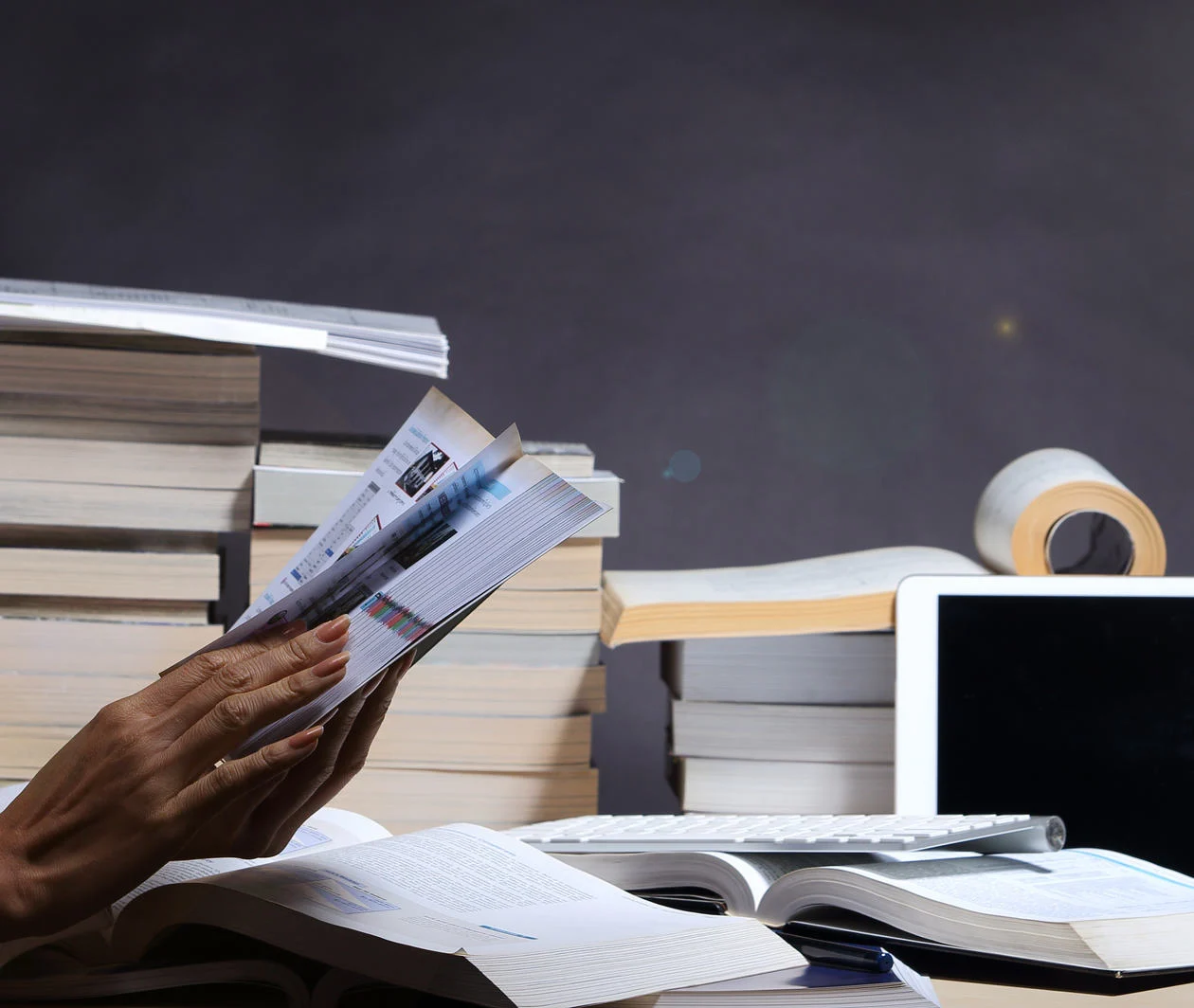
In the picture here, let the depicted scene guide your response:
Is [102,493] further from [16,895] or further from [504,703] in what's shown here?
[16,895]

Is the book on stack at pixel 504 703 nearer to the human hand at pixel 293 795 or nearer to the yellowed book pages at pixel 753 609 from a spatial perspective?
the yellowed book pages at pixel 753 609

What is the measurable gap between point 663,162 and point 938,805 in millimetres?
899

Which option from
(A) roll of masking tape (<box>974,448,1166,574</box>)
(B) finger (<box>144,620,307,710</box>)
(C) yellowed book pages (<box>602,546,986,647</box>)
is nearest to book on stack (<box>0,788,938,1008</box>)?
(B) finger (<box>144,620,307,710</box>)

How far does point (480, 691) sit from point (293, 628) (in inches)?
19.4

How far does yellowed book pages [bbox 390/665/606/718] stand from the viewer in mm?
1056

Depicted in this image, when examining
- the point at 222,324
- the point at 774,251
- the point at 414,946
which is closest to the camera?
the point at 414,946

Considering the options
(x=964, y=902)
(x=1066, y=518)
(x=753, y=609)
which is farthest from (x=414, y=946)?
(x=1066, y=518)

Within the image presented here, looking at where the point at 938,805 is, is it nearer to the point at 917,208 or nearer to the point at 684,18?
the point at 917,208

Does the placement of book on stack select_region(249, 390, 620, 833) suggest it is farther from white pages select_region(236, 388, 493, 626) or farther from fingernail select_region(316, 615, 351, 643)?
fingernail select_region(316, 615, 351, 643)

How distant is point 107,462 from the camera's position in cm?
99

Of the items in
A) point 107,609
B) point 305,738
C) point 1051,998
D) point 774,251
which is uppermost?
point 774,251

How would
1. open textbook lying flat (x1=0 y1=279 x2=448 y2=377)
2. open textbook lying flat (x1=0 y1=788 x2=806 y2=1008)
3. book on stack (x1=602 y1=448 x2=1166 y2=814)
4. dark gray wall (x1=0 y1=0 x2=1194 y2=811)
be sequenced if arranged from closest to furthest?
open textbook lying flat (x1=0 y1=788 x2=806 y2=1008) < open textbook lying flat (x1=0 y1=279 x2=448 y2=377) < book on stack (x1=602 y1=448 x2=1166 y2=814) < dark gray wall (x1=0 y1=0 x2=1194 y2=811)

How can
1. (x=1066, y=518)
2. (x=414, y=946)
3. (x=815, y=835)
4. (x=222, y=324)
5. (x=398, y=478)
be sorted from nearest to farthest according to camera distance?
(x=414, y=946), (x=398, y=478), (x=815, y=835), (x=222, y=324), (x=1066, y=518)

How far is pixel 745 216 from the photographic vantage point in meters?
1.55
